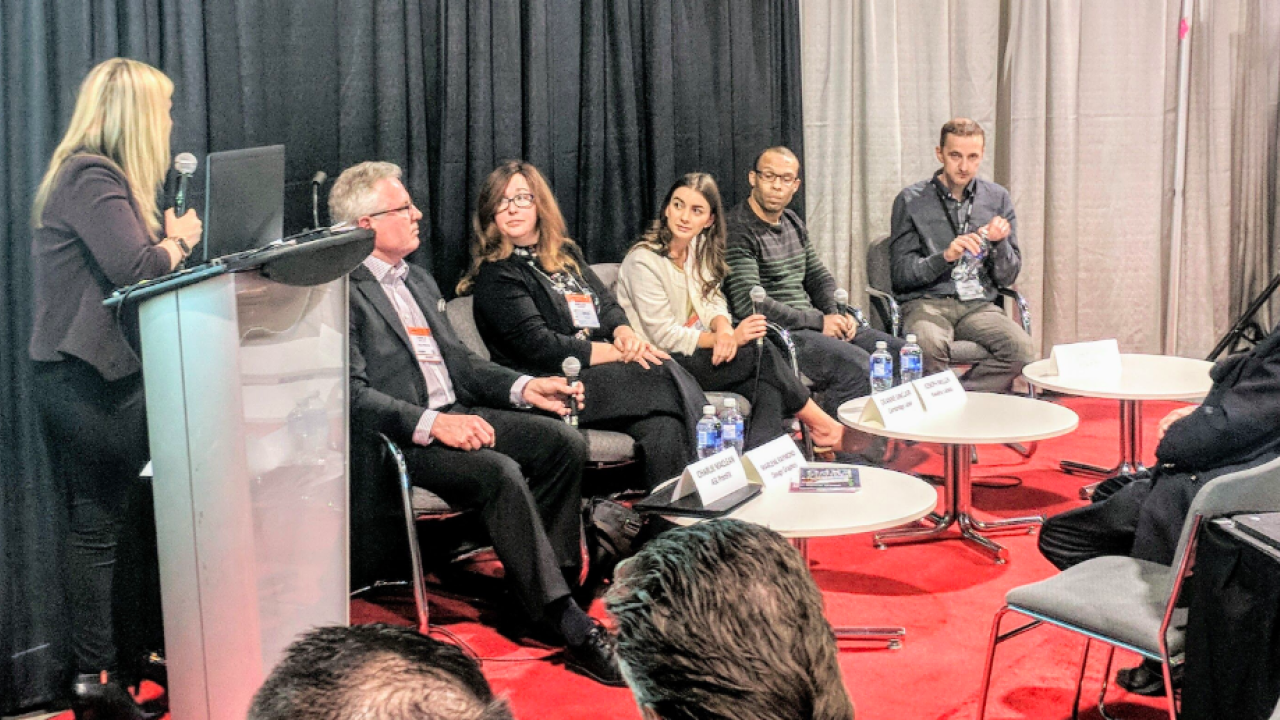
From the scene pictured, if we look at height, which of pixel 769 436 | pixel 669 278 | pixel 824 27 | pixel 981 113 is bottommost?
pixel 769 436

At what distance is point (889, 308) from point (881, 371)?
1.94 feet

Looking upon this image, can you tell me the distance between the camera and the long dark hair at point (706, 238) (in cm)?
440

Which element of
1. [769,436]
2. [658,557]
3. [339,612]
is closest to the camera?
[658,557]

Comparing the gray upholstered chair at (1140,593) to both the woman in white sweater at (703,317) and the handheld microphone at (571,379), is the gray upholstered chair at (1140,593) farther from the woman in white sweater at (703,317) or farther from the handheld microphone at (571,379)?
the woman in white sweater at (703,317)

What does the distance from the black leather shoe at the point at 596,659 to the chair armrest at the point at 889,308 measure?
93.8 inches

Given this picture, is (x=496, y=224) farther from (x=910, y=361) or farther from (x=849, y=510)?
(x=910, y=361)

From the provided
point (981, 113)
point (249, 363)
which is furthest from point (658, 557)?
point (981, 113)

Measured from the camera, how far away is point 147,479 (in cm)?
276

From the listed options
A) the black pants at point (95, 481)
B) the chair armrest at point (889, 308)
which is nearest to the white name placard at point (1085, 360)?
the chair armrest at point (889, 308)

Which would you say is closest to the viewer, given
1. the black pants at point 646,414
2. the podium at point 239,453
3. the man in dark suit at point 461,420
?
the podium at point 239,453

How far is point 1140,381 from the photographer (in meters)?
4.17

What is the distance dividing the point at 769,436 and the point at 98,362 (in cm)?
221

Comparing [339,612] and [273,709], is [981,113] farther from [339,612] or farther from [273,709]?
[273,709]

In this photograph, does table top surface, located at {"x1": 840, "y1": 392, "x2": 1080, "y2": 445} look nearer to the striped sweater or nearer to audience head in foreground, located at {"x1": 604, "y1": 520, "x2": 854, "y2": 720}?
the striped sweater
